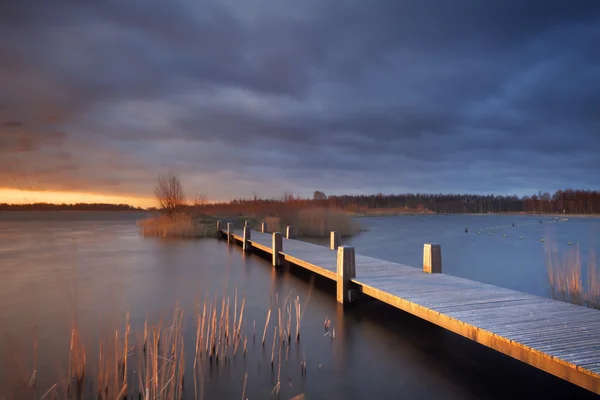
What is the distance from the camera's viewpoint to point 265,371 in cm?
489

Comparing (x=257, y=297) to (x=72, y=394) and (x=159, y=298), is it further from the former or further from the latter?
(x=72, y=394)

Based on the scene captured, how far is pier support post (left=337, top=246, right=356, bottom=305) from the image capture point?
6.98 meters

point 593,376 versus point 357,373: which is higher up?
point 593,376

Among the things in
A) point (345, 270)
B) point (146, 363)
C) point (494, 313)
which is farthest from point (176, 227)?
point (494, 313)

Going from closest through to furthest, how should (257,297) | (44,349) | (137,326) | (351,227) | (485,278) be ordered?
1. (44,349)
2. (137,326)
3. (257,297)
4. (485,278)
5. (351,227)

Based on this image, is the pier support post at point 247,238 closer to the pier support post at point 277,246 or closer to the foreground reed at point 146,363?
the pier support post at point 277,246

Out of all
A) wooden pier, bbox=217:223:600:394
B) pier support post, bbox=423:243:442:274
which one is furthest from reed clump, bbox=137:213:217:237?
pier support post, bbox=423:243:442:274

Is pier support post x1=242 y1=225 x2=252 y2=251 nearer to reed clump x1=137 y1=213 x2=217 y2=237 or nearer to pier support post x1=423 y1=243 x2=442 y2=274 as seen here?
reed clump x1=137 y1=213 x2=217 y2=237

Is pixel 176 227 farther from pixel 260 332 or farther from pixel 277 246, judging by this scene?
pixel 260 332

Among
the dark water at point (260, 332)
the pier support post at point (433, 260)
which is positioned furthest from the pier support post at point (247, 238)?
the pier support post at point (433, 260)

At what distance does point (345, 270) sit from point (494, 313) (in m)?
2.75

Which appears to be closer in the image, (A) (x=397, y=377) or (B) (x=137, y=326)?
(A) (x=397, y=377)

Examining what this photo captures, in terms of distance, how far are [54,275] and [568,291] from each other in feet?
43.9

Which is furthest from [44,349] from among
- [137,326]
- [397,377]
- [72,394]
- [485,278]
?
[485,278]
